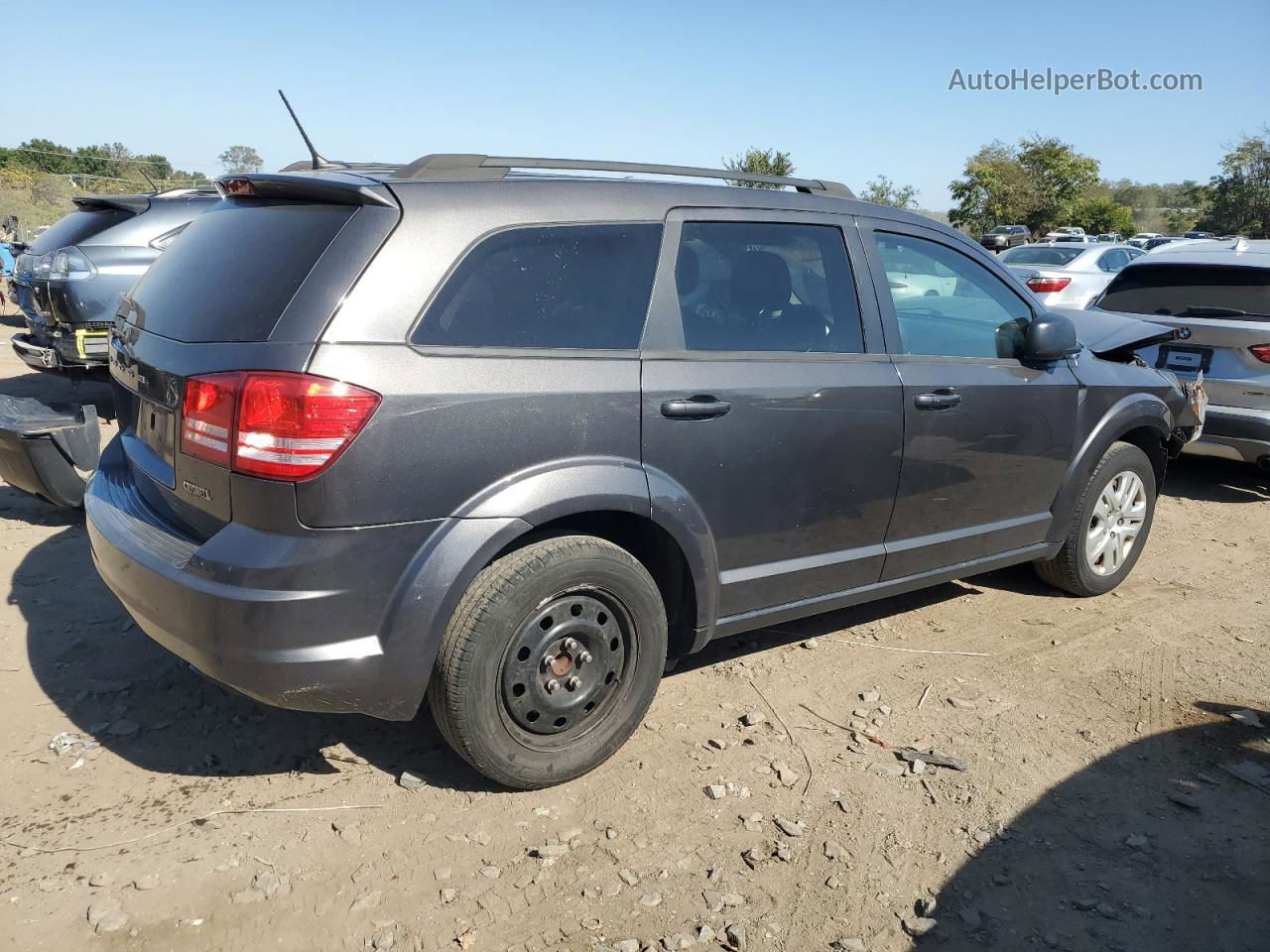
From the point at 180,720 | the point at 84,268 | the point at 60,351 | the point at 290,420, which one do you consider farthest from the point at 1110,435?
the point at 84,268

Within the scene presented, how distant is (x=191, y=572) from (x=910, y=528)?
2674 mm

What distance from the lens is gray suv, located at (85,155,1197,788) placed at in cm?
265

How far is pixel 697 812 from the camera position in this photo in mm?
3111

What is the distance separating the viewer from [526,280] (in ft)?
9.84

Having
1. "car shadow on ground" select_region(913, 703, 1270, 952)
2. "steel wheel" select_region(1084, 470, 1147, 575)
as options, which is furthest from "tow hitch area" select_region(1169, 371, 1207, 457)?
"car shadow on ground" select_region(913, 703, 1270, 952)

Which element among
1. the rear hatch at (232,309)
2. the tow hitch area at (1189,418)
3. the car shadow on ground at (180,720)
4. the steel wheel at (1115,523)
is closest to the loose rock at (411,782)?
the car shadow on ground at (180,720)

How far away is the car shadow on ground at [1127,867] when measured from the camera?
8.66 feet

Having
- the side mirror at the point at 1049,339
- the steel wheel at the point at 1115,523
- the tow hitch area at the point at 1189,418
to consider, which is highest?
the side mirror at the point at 1049,339

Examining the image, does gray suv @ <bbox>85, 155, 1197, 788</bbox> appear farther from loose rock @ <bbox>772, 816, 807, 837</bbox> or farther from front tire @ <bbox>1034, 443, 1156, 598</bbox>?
front tire @ <bbox>1034, 443, 1156, 598</bbox>

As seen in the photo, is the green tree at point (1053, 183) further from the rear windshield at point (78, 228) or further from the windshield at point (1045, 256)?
the rear windshield at point (78, 228)

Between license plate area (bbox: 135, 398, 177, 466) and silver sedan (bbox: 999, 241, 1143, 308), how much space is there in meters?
12.2

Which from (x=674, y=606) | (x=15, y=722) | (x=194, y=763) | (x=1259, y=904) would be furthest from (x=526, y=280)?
(x=1259, y=904)

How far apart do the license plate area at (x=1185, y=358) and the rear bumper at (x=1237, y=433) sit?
34 centimetres

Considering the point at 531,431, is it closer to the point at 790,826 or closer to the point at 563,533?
the point at 563,533
